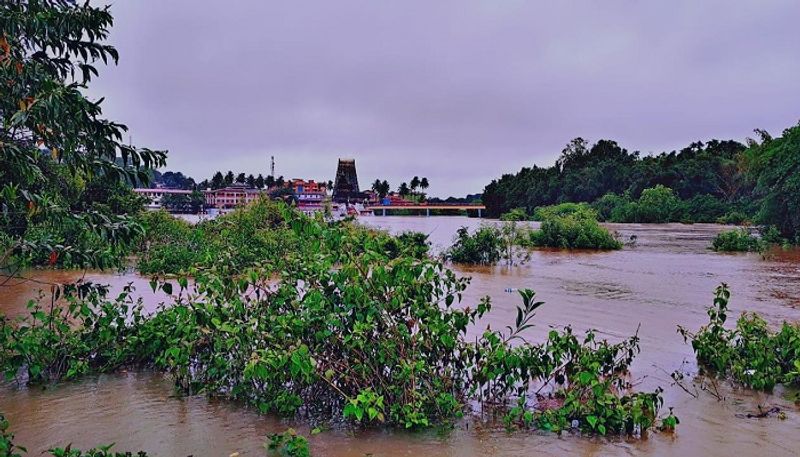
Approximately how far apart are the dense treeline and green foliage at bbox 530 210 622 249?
844 cm

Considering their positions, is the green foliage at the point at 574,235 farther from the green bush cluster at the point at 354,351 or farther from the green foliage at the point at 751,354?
the green bush cluster at the point at 354,351

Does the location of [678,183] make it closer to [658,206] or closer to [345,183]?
[658,206]

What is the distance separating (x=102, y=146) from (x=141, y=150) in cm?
22

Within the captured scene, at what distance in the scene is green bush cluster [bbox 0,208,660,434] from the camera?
512 centimetres

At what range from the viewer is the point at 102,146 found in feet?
12.3

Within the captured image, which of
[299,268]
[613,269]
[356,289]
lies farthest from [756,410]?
[613,269]

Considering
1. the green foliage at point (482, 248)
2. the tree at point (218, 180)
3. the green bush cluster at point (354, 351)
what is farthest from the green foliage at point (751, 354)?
the tree at point (218, 180)

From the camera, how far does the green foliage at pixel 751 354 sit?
21.0 ft

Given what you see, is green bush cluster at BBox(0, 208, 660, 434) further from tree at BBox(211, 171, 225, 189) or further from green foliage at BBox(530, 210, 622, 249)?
tree at BBox(211, 171, 225, 189)

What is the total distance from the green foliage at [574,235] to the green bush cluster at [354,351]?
65.6ft

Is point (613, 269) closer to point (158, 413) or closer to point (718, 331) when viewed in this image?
point (718, 331)

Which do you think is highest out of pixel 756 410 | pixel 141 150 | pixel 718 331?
pixel 141 150

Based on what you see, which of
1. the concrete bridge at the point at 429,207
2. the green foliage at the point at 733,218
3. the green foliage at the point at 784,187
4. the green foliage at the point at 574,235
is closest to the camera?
the green foliage at the point at 574,235

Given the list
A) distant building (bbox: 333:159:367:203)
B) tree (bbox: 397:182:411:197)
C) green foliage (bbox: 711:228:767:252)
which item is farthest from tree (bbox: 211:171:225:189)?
green foliage (bbox: 711:228:767:252)
